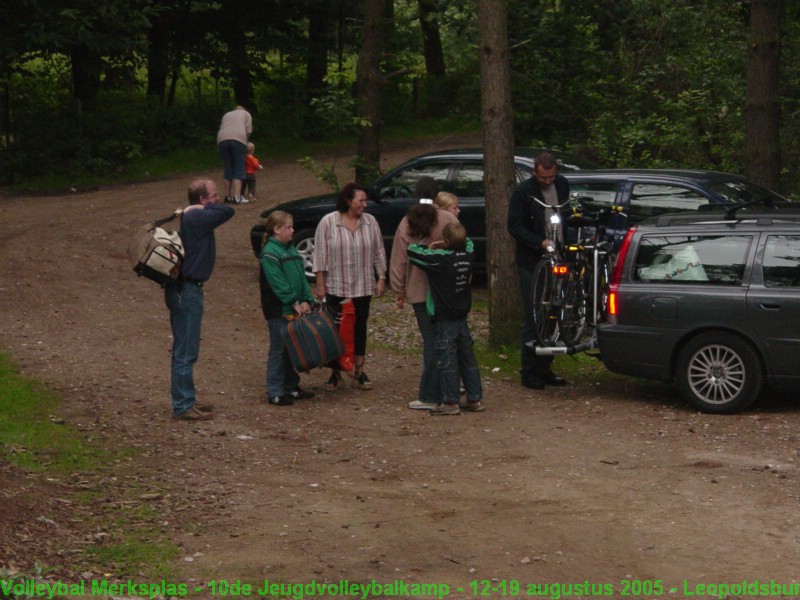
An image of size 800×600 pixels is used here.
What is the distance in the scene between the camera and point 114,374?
41.6 feet

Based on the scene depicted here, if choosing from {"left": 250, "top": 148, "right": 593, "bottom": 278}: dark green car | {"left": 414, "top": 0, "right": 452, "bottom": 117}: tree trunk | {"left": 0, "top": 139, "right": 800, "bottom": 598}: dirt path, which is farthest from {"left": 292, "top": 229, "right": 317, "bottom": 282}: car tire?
{"left": 414, "top": 0, "right": 452, "bottom": 117}: tree trunk

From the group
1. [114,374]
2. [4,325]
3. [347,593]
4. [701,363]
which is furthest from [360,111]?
[347,593]

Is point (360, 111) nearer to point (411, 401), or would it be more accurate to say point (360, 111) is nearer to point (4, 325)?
point (4, 325)

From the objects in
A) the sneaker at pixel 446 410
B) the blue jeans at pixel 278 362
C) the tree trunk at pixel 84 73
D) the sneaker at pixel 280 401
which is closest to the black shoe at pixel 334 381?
the blue jeans at pixel 278 362

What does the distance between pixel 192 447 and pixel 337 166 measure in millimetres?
19911

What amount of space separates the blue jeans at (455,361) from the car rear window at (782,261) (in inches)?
102

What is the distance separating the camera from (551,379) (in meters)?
12.6

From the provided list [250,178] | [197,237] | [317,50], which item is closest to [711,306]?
Result: [197,237]

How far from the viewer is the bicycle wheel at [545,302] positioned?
11.7 meters

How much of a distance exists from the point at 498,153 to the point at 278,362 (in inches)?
146

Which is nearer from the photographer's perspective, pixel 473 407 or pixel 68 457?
pixel 68 457

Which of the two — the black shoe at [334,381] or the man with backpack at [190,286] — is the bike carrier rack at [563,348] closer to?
the black shoe at [334,381]

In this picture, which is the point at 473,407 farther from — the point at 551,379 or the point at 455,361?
the point at 551,379

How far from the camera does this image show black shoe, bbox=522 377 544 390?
491 inches
